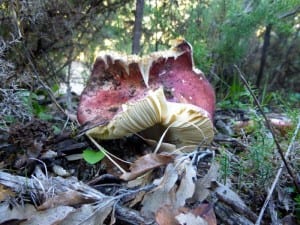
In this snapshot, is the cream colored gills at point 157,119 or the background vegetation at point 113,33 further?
the background vegetation at point 113,33

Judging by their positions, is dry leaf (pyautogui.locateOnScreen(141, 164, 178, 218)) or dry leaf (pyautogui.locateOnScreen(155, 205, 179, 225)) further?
dry leaf (pyautogui.locateOnScreen(141, 164, 178, 218))

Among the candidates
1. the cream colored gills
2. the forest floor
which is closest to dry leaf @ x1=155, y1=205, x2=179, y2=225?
the forest floor

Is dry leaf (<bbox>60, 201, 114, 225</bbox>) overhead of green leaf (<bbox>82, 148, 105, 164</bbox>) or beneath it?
overhead

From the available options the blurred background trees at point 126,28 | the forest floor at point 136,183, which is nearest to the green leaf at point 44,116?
the blurred background trees at point 126,28

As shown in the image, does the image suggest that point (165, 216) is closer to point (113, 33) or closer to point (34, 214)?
point (34, 214)

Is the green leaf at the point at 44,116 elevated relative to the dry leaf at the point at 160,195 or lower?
lower

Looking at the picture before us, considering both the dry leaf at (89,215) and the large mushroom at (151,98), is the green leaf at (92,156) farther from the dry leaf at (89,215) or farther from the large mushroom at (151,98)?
the dry leaf at (89,215)

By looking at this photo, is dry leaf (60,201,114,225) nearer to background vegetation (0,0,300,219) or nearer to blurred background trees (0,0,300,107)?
background vegetation (0,0,300,219)
